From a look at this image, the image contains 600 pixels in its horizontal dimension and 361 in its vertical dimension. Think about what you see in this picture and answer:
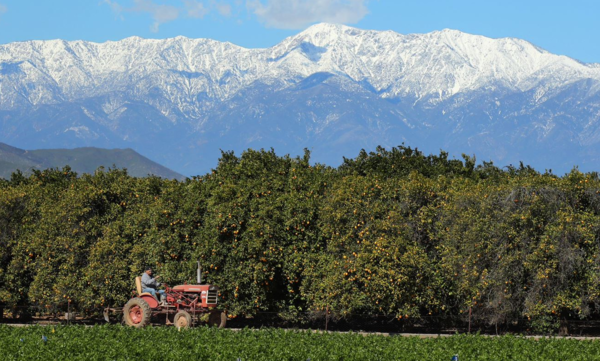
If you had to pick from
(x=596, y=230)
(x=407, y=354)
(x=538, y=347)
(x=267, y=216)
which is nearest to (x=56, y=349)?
(x=407, y=354)

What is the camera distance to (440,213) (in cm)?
3794

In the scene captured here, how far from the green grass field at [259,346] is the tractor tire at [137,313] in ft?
12.6

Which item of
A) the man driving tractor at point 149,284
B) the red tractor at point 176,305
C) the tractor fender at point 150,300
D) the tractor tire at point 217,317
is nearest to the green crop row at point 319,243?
the tractor tire at point 217,317

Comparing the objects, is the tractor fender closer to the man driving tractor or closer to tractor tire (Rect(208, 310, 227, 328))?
the man driving tractor

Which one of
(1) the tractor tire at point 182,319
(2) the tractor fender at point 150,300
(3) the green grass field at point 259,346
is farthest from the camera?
(2) the tractor fender at point 150,300

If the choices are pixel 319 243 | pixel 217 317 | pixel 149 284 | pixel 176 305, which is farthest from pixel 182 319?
pixel 319 243

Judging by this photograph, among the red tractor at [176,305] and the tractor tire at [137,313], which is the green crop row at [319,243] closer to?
the red tractor at [176,305]

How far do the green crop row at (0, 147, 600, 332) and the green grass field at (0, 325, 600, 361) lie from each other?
8705 mm

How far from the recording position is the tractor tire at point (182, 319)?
3148 centimetres

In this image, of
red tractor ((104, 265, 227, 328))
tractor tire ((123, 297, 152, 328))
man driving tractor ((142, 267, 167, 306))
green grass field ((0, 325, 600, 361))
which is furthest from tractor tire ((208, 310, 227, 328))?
green grass field ((0, 325, 600, 361))

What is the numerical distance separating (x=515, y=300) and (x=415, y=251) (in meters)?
4.42

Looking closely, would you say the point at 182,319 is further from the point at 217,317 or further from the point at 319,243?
the point at 319,243

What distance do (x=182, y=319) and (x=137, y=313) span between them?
1832 millimetres

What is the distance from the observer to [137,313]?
106 feet
